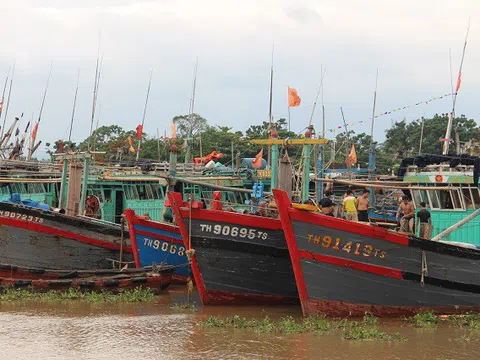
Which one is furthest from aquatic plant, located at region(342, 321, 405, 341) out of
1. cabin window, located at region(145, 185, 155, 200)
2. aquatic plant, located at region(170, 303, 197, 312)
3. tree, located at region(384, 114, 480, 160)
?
tree, located at region(384, 114, 480, 160)

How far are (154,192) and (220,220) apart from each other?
12.0m

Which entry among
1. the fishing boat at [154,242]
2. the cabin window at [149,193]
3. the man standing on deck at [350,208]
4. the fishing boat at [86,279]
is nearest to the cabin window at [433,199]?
the man standing on deck at [350,208]

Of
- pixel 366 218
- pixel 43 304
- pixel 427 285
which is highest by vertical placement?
pixel 366 218

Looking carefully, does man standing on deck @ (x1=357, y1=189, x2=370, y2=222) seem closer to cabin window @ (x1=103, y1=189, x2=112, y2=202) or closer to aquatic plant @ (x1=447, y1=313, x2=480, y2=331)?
aquatic plant @ (x1=447, y1=313, x2=480, y2=331)

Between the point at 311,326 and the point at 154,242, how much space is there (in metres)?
6.73

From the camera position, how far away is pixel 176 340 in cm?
1238

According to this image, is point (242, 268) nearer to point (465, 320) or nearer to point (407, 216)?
point (407, 216)

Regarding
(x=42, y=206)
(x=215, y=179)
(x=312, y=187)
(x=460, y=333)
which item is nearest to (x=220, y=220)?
(x=460, y=333)

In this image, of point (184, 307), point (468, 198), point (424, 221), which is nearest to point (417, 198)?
point (468, 198)

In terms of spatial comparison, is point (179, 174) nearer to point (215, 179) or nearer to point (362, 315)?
point (215, 179)

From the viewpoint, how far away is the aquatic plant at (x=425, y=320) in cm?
1370

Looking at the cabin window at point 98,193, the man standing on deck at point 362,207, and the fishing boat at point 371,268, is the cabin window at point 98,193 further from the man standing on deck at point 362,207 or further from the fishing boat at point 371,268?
the fishing boat at point 371,268

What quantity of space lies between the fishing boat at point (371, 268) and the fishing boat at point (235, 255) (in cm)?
167

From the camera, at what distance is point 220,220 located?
15492 mm
